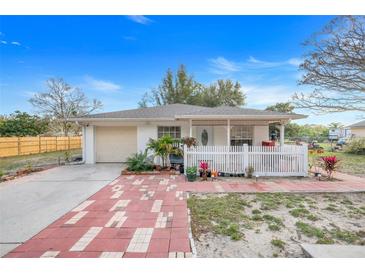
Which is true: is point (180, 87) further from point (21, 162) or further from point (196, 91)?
point (21, 162)

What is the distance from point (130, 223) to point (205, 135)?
791cm

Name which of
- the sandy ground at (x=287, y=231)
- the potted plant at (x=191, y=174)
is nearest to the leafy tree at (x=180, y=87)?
the potted plant at (x=191, y=174)

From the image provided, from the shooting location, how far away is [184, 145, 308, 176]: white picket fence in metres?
7.72

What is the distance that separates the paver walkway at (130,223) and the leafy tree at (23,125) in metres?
26.5

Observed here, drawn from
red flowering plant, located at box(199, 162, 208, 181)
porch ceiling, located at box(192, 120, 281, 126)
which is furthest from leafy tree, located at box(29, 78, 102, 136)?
red flowering plant, located at box(199, 162, 208, 181)

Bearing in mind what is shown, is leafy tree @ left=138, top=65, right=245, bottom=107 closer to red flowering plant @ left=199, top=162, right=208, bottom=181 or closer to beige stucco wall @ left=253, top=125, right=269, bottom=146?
beige stucco wall @ left=253, top=125, right=269, bottom=146

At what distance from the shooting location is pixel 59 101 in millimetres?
26750

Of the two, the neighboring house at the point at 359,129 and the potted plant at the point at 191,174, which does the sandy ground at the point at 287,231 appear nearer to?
the potted plant at the point at 191,174

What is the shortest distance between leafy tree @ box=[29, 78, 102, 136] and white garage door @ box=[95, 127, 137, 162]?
18.3 metres

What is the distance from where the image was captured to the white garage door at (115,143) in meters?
11.4

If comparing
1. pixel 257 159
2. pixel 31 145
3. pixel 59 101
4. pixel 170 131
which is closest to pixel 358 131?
pixel 257 159

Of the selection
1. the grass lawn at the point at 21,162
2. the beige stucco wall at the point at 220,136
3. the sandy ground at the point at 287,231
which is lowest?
the sandy ground at the point at 287,231
